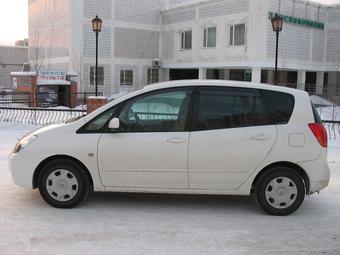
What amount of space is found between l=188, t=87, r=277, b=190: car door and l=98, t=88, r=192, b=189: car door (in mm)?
152

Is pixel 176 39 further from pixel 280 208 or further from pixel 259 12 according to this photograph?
pixel 280 208

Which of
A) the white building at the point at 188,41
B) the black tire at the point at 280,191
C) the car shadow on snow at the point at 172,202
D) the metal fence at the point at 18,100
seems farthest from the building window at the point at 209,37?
the black tire at the point at 280,191

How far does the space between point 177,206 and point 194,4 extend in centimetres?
3036

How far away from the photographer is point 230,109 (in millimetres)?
5961

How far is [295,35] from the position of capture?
3219 cm

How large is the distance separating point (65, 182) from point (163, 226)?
140 centimetres

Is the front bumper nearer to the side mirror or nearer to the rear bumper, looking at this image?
the side mirror

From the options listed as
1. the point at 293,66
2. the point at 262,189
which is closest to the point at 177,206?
the point at 262,189

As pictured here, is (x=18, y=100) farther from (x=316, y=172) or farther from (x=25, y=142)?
(x=316, y=172)

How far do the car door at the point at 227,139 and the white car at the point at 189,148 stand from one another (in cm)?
1

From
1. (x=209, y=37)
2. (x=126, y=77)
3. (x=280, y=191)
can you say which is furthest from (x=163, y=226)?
(x=126, y=77)

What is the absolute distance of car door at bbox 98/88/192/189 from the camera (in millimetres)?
5859

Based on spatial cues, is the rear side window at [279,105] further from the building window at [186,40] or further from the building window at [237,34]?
the building window at [186,40]

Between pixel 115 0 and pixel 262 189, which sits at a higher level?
pixel 115 0
